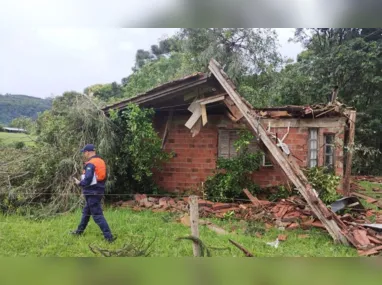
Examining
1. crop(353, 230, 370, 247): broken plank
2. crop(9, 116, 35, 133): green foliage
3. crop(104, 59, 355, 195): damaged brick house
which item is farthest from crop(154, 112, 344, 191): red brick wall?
crop(353, 230, 370, 247): broken plank

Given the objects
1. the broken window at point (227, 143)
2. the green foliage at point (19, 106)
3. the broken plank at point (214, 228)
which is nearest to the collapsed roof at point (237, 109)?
the broken window at point (227, 143)

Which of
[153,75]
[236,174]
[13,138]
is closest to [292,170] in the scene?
[236,174]

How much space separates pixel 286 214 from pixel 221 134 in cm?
312

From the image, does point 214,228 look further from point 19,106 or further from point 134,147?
point 19,106

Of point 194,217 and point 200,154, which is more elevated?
point 200,154

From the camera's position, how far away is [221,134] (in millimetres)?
9445

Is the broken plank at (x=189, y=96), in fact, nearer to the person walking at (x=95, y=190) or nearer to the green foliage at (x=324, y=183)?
the green foliage at (x=324, y=183)

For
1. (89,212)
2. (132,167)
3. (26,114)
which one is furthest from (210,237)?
(26,114)

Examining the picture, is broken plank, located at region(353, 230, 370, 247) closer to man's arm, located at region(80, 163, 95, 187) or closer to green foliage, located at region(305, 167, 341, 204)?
green foliage, located at region(305, 167, 341, 204)

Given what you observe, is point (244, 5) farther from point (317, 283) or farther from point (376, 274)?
point (376, 274)

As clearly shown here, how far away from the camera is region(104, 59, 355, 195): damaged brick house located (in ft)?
28.8

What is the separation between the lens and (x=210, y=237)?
5676 mm

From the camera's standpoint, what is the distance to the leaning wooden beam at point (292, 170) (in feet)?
18.4

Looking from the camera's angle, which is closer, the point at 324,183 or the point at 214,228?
the point at 214,228
